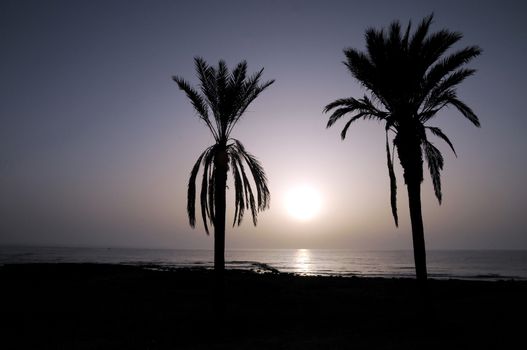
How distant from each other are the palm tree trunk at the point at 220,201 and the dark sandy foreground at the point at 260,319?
2.22 meters

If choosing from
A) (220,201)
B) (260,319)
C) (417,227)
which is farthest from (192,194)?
(417,227)

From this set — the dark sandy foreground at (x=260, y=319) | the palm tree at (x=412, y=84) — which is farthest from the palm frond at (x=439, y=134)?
the dark sandy foreground at (x=260, y=319)

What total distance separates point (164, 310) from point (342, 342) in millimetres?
9595

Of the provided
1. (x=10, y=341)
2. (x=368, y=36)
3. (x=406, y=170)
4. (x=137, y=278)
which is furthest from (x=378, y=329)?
(x=137, y=278)

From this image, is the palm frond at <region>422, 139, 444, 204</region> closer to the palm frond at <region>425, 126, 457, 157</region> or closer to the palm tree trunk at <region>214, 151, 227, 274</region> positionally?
the palm frond at <region>425, 126, 457, 157</region>

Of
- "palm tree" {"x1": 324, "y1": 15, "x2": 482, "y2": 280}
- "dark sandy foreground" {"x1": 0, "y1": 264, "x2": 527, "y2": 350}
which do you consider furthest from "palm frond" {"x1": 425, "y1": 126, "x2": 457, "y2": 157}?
"dark sandy foreground" {"x1": 0, "y1": 264, "x2": 527, "y2": 350}

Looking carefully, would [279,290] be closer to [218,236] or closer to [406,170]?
[218,236]

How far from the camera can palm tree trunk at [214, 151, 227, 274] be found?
534 inches

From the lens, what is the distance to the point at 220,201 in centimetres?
1374

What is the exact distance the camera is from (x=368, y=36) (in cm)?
1400

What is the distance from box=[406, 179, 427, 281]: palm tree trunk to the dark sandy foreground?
953 millimetres

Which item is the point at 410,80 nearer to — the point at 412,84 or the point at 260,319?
the point at 412,84

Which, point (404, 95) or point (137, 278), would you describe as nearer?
point (404, 95)

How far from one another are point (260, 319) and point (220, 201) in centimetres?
554
